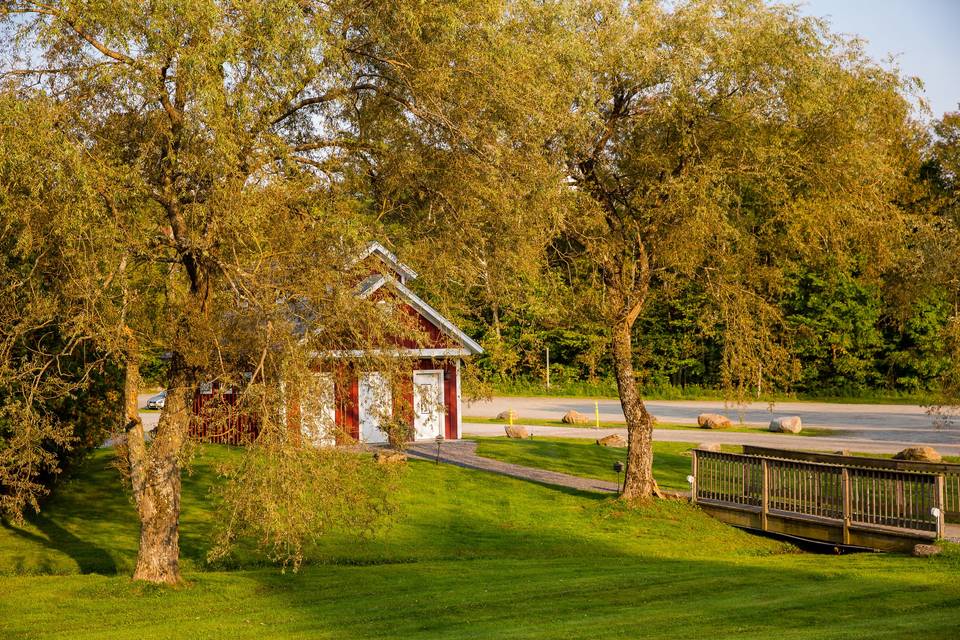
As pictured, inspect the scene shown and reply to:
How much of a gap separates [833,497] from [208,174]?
13331mm

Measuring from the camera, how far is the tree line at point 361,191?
12.2m

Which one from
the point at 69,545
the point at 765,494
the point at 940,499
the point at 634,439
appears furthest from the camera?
the point at 634,439

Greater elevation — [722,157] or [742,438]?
[722,157]

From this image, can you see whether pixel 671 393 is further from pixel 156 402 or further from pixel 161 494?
pixel 161 494

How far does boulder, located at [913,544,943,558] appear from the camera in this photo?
16125 millimetres

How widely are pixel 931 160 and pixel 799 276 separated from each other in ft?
50.4

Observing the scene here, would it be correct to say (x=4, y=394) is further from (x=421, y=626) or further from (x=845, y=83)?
(x=845, y=83)

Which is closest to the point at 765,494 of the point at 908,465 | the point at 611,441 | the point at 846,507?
the point at 846,507

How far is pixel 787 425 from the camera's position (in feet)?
118

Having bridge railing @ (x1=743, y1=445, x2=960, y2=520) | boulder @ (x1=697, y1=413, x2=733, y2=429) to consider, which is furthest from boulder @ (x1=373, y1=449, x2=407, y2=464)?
boulder @ (x1=697, y1=413, x2=733, y2=429)

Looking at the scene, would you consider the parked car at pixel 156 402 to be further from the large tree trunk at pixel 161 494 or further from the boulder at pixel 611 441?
the large tree trunk at pixel 161 494

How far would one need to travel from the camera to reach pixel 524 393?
5578 centimetres

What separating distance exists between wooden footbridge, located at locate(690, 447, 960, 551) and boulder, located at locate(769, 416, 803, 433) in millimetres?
13507

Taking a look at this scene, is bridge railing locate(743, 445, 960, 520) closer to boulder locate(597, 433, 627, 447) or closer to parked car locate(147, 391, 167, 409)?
boulder locate(597, 433, 627, 447)
